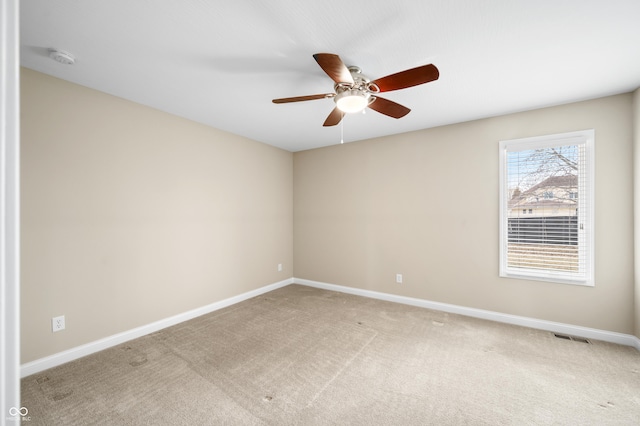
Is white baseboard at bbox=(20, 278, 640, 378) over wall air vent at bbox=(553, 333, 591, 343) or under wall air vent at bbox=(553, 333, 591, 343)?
over

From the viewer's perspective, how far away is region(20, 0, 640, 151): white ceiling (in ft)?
5.30

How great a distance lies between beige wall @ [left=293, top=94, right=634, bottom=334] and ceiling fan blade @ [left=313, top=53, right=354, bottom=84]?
2280mm

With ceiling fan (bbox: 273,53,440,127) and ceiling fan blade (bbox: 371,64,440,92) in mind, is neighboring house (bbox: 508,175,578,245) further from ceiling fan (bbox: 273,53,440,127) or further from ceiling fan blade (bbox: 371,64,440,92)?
ceiling fan blade (bbox: 371,64,440,92)

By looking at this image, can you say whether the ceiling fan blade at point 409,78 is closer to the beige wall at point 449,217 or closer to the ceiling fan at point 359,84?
the ceiling fan at point 359,84

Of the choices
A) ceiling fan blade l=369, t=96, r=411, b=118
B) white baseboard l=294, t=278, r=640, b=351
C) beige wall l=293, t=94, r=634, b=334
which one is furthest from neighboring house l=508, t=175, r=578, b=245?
ceiling fan blade l=369, t=96, r=411, b=118

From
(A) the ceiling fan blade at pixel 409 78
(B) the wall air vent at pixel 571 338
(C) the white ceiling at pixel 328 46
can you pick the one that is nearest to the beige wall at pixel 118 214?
(C) the white ceiling at pixel 328 46

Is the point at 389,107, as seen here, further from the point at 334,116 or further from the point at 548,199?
the point at 548,199

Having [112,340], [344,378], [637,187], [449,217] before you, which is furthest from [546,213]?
[112,340]

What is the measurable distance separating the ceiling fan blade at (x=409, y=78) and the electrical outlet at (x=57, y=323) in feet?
10.7

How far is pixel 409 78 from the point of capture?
1824mm

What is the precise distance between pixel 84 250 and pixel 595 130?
515 centimetres

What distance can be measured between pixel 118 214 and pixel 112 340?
4.06ft

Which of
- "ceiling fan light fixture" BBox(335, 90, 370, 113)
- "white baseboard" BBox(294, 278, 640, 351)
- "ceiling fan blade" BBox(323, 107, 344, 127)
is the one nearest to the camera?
"ceiling fan light fixture" BBox(335, 90, 370, 113)

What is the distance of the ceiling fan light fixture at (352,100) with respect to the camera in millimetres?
2076
